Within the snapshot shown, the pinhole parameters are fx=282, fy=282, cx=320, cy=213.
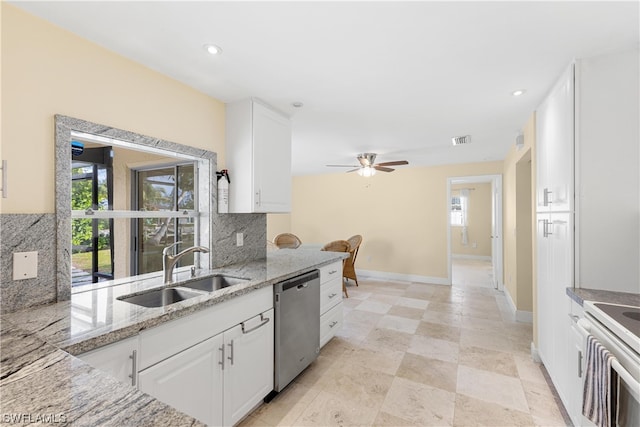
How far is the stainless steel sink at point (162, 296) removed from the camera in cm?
Result: 172

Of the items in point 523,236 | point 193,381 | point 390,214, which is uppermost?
point 390,214

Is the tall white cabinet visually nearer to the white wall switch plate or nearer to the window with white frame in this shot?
the white wall switch plate

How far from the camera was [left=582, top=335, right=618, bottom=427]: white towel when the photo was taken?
3.98 ft

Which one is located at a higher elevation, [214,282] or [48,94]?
[48,94]

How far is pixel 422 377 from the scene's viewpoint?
2320mm

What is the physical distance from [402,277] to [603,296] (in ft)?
13.5

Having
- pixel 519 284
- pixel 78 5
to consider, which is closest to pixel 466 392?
pixel 519 284

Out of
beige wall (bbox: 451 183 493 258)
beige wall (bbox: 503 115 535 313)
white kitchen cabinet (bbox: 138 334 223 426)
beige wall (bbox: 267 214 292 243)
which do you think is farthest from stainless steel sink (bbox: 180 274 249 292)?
beige wall (bbox: 451 183 493 258)

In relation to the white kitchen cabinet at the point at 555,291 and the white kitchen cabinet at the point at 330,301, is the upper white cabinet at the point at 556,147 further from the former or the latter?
the white kitchen cabinet at the point at 330,301

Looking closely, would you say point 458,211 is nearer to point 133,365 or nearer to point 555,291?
point 555,291

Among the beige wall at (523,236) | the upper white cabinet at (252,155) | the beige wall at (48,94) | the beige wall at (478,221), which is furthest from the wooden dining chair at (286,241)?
the beige wall at (478,221)

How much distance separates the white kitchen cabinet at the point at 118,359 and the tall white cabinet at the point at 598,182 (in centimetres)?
236

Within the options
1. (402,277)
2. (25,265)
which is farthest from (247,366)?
(402,277)

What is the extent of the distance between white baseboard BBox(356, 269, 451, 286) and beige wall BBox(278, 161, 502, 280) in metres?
0.06
